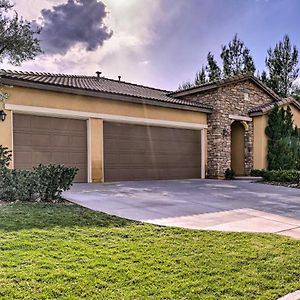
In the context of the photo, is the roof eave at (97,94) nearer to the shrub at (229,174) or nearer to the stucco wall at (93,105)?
the stucco wall at (93,105)

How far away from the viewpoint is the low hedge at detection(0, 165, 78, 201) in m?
7.91

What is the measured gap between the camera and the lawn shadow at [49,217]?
5.63 m

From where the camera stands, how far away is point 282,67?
99.4 feet

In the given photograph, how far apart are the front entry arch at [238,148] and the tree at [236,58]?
14.4 m

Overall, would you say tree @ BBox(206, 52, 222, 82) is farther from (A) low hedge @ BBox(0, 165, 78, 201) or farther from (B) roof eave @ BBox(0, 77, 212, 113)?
(A) low hedge @ BBox(0, 165, 78, 201)

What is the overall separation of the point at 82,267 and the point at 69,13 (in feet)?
32.9

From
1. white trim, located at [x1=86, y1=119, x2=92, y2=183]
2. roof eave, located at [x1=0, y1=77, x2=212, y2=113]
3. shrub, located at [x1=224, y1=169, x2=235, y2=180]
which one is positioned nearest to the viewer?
roof eave, located at [x1=0, y1=77, x2=212, y2=113]

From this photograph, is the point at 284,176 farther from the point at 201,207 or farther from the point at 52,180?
the point at 52,180

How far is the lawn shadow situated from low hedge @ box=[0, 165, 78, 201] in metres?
0.62

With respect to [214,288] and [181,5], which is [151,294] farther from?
[181,5]

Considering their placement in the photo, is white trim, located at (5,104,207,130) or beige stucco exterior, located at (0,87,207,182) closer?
beige stucco exterior, located at (0,87,207,182)

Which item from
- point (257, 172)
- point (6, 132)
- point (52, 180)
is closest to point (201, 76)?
point (257, 172)

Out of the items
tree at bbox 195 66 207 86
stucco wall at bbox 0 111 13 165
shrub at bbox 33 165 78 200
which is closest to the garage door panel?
stucco wall at bbox 0 111 13 165

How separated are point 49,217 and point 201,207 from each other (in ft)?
12.5
